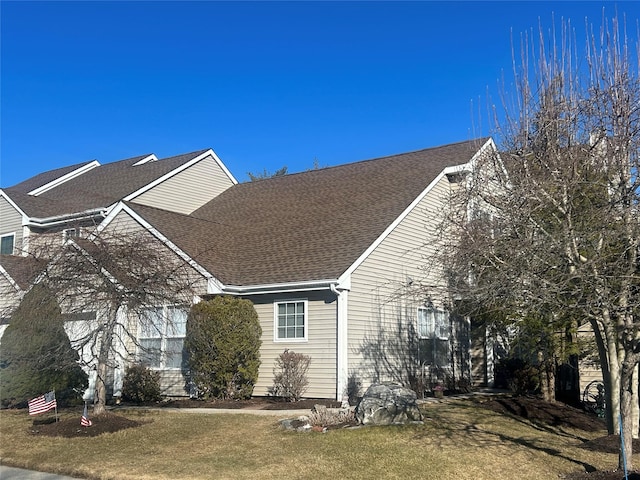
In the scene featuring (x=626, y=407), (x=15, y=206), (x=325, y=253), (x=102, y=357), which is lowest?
(x=626, y=407)

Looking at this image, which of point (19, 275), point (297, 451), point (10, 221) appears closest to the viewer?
point (297, 451)

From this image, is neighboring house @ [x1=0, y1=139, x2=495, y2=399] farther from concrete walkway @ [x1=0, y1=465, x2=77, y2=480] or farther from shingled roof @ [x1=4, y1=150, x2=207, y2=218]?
concrete walkway @ [x1=0, y1=465, x2=77, y2=480]

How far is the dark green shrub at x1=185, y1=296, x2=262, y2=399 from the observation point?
627 inches

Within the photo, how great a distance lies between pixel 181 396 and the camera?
17.3m

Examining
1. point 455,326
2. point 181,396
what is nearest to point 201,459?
point 181,396

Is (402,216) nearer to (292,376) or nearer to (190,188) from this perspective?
(292,376)

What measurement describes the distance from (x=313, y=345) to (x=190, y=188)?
12.4 meters

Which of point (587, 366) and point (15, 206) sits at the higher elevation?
point (15, 206)

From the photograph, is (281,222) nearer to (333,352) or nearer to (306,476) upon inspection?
(333,352)

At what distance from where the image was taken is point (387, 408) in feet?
40.8

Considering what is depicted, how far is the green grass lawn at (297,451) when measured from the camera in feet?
31.4

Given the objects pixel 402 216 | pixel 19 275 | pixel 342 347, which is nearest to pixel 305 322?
pixel 342 347

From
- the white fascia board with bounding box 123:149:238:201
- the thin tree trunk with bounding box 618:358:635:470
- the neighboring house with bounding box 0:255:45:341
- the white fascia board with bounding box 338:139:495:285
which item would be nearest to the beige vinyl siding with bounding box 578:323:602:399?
the white fascia board with bounding box 338:139:495:285

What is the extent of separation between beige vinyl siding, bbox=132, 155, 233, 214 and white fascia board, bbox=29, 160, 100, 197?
7110mm
